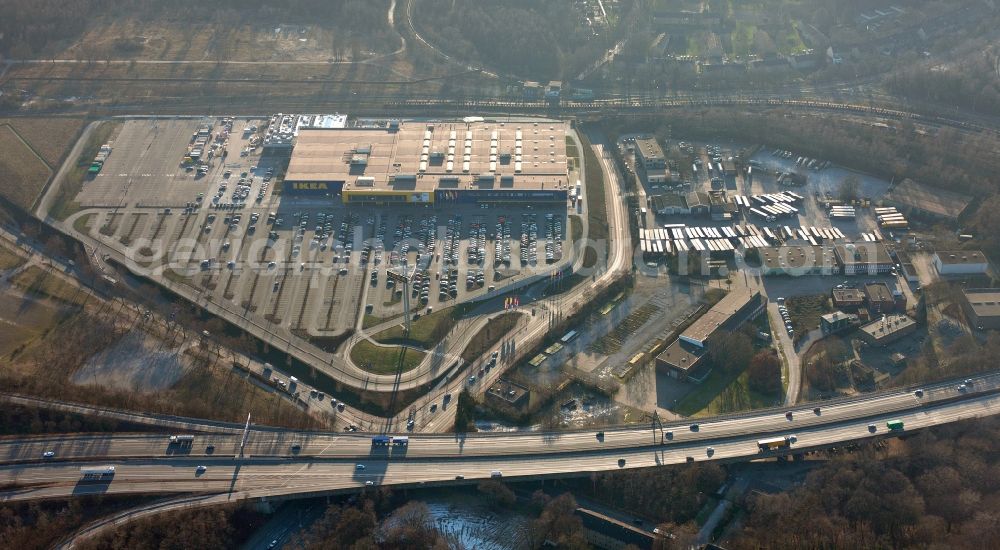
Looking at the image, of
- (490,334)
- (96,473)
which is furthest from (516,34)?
(96,473)

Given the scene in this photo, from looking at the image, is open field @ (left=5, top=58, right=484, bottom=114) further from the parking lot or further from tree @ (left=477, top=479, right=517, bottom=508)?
tree @ (left=477, top=479, right=517, bottom=508)

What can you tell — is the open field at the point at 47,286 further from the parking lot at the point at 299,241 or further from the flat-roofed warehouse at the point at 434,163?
the flat-roofed warehouse at the point at 434,163

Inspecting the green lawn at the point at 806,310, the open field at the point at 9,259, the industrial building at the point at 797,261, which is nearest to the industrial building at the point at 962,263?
the industrial building at the point at 797,261

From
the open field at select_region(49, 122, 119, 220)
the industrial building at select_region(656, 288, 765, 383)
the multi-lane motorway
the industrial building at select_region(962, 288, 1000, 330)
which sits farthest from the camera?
the open field at select_region(49, 122, 119, 220)

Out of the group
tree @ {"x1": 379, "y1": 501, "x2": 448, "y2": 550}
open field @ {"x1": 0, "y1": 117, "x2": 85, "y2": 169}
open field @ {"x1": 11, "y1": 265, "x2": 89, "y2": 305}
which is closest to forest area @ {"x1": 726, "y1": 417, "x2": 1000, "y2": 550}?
tree @ {"x1": 379, "y1": 501, "x2": 448, "y2": 550}

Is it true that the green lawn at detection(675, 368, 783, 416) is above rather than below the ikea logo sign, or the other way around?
above

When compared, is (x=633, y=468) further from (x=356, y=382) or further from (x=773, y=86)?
(x=773, y=86)

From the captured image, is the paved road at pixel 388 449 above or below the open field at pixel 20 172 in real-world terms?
above
